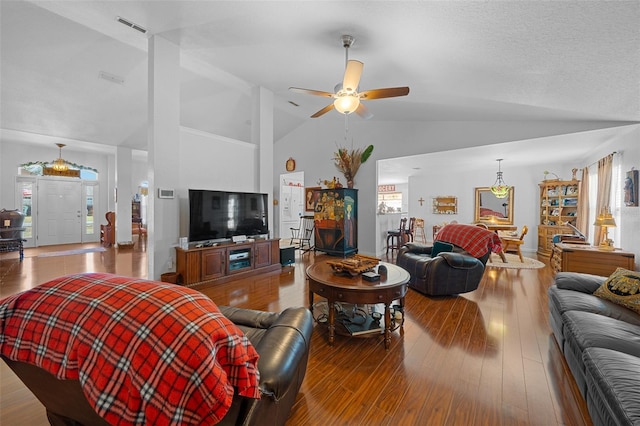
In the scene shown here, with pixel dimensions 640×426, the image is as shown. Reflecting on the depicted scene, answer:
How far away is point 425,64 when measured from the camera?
3.38 meters

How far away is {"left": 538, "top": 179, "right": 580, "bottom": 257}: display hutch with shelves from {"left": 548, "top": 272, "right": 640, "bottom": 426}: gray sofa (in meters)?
5.21

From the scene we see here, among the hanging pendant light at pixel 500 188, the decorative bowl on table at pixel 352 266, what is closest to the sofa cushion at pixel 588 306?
the decorative bowl on table at pixel 352 266

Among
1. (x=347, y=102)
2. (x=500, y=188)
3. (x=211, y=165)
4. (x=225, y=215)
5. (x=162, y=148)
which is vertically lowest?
(x=225, y=215)

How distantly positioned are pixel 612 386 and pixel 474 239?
2879mm

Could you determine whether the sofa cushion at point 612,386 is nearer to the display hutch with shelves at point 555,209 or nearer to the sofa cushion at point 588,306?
the sofa cushion at point 588,306

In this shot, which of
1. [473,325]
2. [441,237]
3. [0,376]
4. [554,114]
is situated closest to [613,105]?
[554,114]

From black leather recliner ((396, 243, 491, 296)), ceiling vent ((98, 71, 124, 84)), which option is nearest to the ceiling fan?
black leather recliner ((396, 243, 491, 296))

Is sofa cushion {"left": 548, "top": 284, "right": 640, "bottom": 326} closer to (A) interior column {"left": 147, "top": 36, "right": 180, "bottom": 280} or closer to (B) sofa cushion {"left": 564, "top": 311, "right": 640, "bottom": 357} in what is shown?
(B) sofa cushion {"left": 564, "top": 311, "right": 640, "bottom": 357}

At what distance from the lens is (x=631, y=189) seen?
3922mm

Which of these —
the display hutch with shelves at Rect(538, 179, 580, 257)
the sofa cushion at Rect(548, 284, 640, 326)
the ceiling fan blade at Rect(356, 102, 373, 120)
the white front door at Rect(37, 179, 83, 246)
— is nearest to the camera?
the sofa cushion at Rect(548, 284, 640, 326)

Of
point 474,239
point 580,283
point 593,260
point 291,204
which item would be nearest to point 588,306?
point 580,283

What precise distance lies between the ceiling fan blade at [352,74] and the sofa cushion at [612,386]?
9.59 ft

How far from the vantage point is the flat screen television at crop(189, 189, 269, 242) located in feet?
14.1

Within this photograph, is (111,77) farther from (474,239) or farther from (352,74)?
(474,239)
